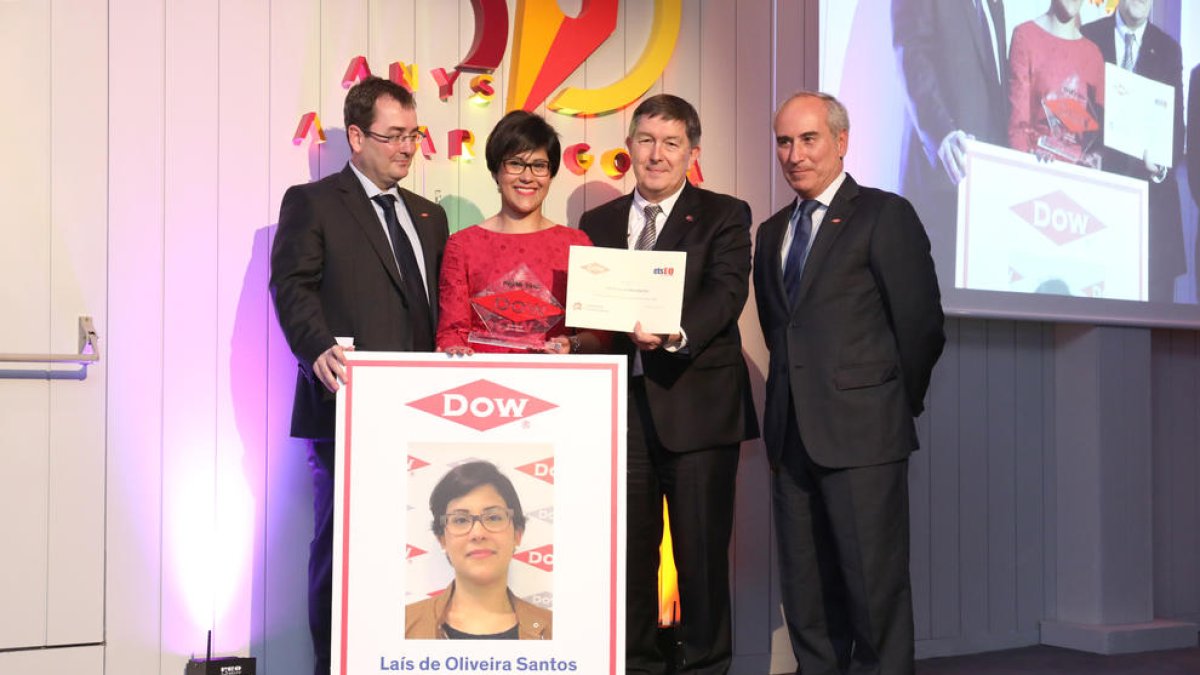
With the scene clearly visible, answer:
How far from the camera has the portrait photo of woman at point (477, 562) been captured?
2727 mm

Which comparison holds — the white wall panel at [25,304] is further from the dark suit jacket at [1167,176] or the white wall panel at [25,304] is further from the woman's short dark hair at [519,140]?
the dark suit jacket at [1167,176]

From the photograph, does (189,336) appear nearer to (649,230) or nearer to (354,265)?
(354,265)

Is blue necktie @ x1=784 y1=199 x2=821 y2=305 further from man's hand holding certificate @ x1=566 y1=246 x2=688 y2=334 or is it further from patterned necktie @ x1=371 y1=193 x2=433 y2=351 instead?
patterned necktie @ x1=371 y1=193 x2=433 y2=351

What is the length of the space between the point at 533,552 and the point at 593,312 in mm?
603

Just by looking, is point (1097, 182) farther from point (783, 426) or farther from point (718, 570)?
point (718, 570)

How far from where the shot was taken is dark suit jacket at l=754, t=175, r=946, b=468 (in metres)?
3.32

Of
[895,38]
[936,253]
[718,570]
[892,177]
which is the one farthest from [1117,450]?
[718,570]

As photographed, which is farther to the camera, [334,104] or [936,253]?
[936,253]

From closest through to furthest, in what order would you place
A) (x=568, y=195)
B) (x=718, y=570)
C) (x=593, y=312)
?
(x=593, y=312), (x=718, y=570), (x=568, y=195)

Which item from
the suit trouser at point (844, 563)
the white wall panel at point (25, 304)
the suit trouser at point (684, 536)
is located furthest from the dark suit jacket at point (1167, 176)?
the white wall panel at point (25, 304)

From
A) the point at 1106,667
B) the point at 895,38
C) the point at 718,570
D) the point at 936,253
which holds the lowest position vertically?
the point at 1106,667

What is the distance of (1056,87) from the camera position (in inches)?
189

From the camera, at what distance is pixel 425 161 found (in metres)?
3.85

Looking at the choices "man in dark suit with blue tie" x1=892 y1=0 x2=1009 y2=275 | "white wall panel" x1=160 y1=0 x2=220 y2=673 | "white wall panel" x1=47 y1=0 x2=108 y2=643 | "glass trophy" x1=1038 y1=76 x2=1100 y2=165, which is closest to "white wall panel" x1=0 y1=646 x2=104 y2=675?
"white wall panel" x1=47 y1=0 x2=108 y2=643
